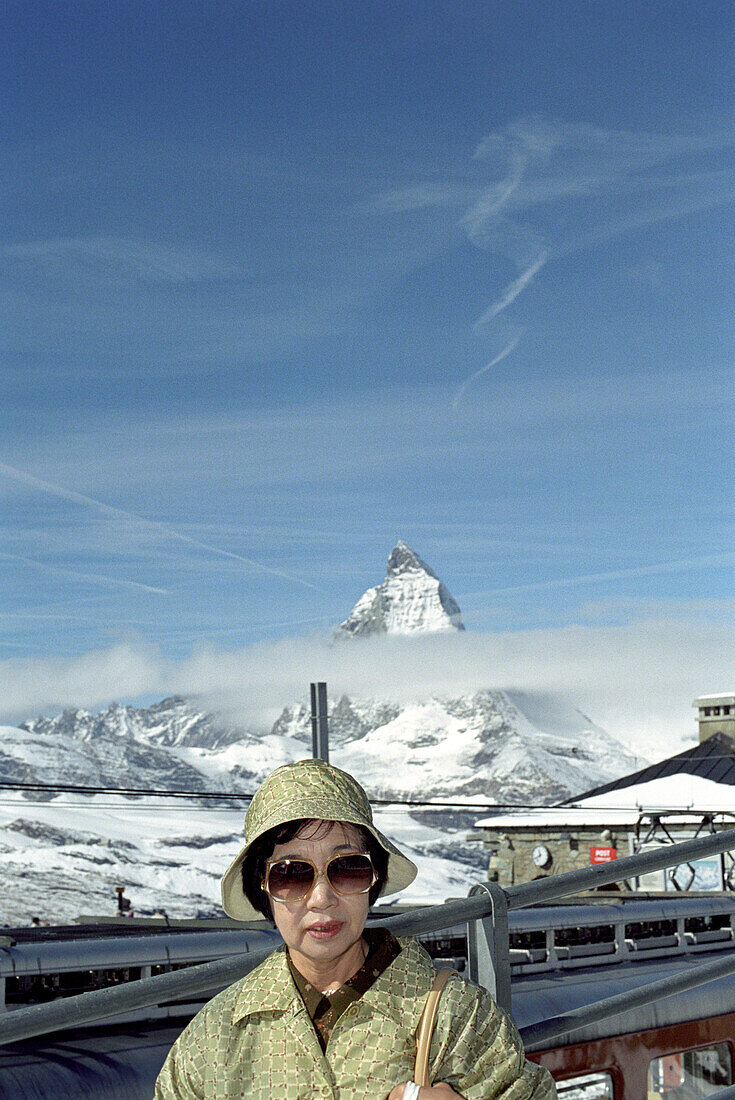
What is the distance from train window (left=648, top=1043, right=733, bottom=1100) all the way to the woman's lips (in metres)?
3.92

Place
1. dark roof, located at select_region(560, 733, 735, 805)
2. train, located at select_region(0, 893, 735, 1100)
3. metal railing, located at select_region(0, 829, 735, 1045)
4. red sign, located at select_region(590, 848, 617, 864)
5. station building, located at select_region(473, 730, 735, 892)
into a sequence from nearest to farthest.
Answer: metal railing, located at select_region(0, 829, 735, 1045) < train, located at select_region(0, 893, 735, 1100) < station building, located at select_region(473, 730, 735, 892) < red sign, located at select_region(590, 848, 617, 864) < dark roof, located at select_region(560, 733, 735, 805)

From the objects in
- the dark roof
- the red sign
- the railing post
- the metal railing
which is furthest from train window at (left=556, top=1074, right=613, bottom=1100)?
the dark roof

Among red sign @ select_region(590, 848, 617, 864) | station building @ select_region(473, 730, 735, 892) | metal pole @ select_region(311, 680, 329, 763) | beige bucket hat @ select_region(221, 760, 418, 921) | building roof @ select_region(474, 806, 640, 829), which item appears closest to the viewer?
beige bucket hat @ select_region(221, 760, 418, 921)

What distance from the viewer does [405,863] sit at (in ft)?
8.90

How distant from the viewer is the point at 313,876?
256 cm

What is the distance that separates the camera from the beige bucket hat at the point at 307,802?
2518mm

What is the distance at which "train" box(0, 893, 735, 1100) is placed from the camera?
446 cm

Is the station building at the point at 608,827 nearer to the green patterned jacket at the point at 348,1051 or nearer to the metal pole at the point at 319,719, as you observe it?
the metal pole at the point at 319,719

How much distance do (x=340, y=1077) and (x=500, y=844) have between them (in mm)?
35517

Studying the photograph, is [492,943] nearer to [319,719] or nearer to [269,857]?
[269,857]

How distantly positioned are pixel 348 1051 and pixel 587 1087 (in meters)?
3.53

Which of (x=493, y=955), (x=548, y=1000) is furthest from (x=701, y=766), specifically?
(x=493, y=955)

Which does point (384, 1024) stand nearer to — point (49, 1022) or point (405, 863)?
point (405, 863)

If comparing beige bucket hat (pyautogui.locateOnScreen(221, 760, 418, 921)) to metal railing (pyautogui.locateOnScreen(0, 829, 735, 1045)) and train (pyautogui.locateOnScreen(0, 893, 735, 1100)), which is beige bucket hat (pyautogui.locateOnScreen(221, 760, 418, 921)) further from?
train (pyautogui.locateOnScreen(0, 893, 735, 1100))
